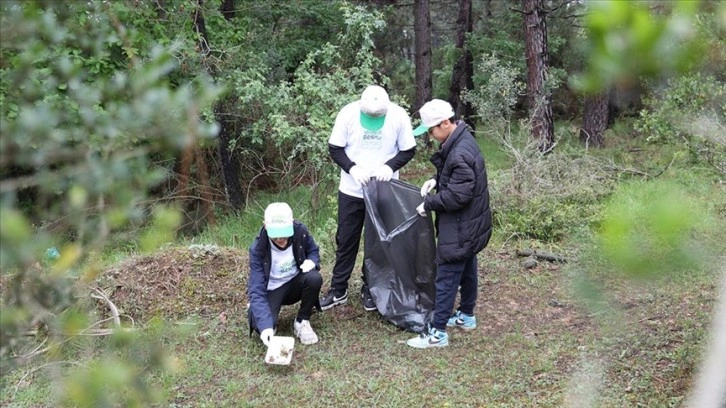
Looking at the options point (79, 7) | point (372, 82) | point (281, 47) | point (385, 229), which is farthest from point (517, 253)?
point (281, 47)

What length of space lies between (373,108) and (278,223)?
2.90ft

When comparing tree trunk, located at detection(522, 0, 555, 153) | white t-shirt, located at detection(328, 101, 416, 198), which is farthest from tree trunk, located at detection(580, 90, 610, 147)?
white t-shirt, located at detection(328, 101, 416, 198)

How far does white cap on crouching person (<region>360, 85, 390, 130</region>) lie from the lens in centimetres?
361

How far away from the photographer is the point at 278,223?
11.3ft

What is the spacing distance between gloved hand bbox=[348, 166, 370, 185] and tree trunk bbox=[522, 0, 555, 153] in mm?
4445

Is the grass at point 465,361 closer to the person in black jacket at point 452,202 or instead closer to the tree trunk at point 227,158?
the person in black jacket at point 452,202

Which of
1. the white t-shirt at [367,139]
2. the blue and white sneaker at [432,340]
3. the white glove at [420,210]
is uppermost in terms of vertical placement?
the white t-shirt at [367,139]

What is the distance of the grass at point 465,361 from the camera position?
308cm

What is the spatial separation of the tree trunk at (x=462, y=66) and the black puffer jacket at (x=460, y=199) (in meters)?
9.88

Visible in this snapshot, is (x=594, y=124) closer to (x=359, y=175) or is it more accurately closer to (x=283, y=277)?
(x=359, y=175)

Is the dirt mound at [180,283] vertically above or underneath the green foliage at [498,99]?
underneath

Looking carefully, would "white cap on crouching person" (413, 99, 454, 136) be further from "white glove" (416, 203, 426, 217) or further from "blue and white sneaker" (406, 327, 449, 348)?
"blue and white sneaker" (406, 327, 449, 348)

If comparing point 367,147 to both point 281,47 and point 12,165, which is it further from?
point 281,47

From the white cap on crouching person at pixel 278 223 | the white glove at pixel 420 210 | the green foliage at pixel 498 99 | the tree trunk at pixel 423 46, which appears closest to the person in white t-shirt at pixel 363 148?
the white glove at pixel 420 210
